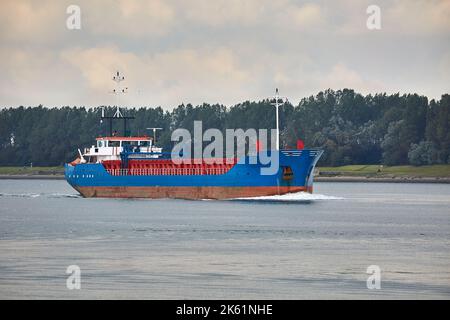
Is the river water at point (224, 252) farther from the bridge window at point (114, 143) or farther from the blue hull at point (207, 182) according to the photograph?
the bridge window at point (114, 143)

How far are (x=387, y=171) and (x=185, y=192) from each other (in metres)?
74.9

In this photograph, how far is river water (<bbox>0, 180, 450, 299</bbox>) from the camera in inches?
1428

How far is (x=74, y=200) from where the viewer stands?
87188mm

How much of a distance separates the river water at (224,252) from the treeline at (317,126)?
73.4m

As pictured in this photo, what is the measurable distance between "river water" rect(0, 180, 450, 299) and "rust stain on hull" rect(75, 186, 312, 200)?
167cm

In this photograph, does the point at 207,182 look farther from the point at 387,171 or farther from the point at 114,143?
the point at 387,171

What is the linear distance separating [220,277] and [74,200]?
164 ft

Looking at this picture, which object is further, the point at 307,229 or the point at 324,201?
the point at 324,201

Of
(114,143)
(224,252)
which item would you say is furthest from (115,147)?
(224,252)

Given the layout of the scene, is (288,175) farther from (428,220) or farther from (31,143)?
(31,143)

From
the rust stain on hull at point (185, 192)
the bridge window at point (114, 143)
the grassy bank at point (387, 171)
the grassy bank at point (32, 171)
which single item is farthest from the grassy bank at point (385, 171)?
the rust stain on hull at point (185, 192)

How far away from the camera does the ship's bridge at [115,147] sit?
282ft

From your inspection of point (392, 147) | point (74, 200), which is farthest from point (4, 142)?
point (74, 200)

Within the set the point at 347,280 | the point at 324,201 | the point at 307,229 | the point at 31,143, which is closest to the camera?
the point at 347,280
